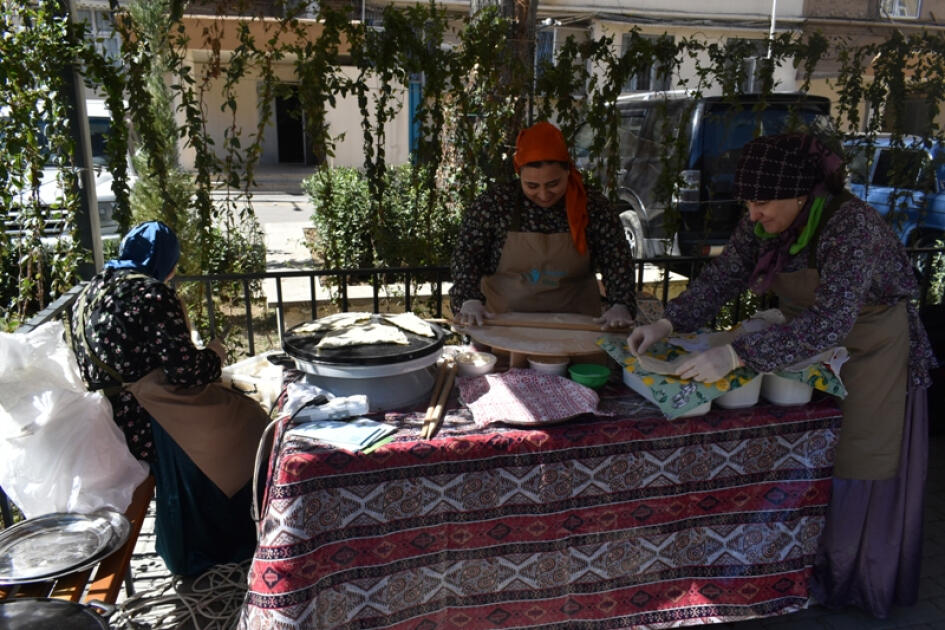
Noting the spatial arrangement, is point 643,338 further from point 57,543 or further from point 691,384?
point 57,543

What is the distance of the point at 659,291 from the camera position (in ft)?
19.4

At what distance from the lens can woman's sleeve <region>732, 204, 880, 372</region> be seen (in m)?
2.07

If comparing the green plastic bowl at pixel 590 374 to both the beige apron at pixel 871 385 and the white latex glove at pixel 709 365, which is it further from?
the beige apron at pixel 871 385

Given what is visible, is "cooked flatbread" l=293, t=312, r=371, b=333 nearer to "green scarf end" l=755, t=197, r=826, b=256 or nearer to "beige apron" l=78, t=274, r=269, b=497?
"beige apron" l=78, t=274, r=269, b=497

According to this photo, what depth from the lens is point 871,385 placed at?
7.55 ft

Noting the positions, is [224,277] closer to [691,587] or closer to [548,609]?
[548,609]

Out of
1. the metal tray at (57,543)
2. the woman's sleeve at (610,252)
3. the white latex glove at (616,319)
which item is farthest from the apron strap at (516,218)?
the metal tray at (57,543)

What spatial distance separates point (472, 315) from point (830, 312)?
1180 millimetres

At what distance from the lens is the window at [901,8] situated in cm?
1897

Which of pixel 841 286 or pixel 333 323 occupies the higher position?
pixel 841 286

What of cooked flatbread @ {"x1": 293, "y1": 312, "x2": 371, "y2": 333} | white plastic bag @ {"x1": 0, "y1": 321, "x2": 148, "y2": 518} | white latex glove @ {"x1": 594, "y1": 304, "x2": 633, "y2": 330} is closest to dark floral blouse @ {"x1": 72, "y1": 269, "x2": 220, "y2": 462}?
white plastic bag @ {"x1": 0, "y1": 321, "x2": 148, "y2": 518}

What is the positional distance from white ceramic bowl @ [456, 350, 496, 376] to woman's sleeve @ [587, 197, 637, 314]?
79 centimetres

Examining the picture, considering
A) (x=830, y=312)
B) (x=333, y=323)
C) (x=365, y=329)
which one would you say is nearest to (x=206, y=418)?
(x=333, y=323)

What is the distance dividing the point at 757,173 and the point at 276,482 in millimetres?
1664
